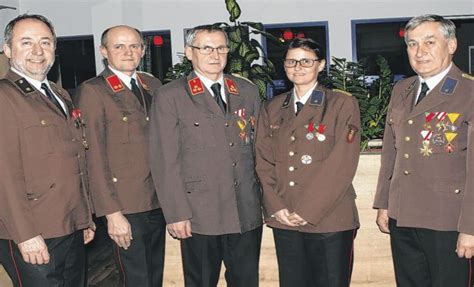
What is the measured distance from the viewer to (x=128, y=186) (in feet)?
7.87

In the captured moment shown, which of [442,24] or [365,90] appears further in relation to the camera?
[365,90]

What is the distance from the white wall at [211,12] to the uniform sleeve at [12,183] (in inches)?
246

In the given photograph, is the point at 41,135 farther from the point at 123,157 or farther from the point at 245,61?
the point at 245,61

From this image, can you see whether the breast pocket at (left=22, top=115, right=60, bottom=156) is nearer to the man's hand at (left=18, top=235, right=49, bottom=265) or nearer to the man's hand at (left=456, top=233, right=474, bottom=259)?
the man's hand at (left=18, top=235, right=49, bottom=265)

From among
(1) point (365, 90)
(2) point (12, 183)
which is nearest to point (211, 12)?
(1) point (365, 90)

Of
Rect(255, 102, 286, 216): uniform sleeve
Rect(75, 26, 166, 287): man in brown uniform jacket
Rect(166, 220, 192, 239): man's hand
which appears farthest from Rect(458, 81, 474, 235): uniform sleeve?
Rect(75, 26, 166, 287): man in brown uniform jacket


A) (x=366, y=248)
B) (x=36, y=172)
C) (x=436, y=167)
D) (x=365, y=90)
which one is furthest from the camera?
(x=365, y=90)

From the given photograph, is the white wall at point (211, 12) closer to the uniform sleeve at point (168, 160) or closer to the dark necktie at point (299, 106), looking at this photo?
the dark necktie at point (299, 106)

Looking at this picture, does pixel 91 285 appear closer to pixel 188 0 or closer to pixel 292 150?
pixel 292 150

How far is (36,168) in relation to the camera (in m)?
1.99

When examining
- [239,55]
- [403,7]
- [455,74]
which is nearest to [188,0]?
[403,7]

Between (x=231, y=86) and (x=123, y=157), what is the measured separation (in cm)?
59

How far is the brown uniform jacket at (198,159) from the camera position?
89.7 inches

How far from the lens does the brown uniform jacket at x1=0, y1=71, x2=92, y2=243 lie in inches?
75.0
